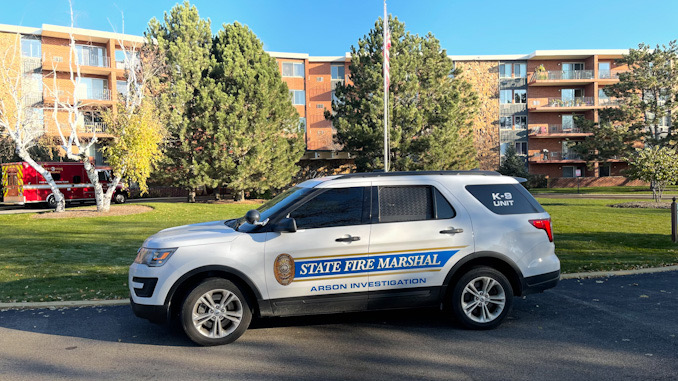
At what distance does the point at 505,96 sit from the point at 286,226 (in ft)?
167

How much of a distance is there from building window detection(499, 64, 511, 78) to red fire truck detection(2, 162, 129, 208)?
1499 inches

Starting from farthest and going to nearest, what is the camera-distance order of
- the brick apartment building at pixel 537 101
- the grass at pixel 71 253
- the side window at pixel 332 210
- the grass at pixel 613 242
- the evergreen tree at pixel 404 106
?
the brick apartment building at pixel 537 101, the evergreen tree at pixel 404 106, the grass at pixel 613 242, the grass at pixel 71 253, the side window at pixel 332 210

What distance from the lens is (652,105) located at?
40.6 metres

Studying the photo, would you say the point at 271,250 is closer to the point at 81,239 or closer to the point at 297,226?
the point at 297,226

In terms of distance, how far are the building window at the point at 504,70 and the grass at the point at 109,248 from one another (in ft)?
115

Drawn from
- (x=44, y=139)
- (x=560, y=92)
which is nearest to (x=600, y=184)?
(x=560, y=92)

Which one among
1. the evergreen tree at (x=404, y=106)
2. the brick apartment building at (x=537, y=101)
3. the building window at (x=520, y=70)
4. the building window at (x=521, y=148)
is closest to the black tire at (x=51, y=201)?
the evergreen tree at (x=404, y=106)

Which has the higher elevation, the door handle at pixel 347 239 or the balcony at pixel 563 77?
the balcony at pixel 563 77

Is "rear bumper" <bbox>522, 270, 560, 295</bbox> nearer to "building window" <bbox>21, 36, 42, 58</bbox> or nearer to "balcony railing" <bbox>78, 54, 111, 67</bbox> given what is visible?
"balcony railing" <bbox>78, 54, 111, 67</bbox>

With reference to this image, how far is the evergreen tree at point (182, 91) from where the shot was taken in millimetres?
27438

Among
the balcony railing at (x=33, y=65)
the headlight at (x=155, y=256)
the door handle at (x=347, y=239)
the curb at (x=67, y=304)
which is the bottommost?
the curb at (x=67, y=304)

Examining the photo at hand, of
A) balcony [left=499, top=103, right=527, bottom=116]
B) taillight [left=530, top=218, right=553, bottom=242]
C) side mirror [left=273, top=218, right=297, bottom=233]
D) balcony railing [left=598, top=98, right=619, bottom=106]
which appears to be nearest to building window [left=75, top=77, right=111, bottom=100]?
balcony [left=499, top=103, right=527, bottom=116]

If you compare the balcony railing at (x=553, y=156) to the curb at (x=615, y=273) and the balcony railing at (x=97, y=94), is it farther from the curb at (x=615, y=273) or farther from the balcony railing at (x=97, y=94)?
the curb at (x=615, y=273)

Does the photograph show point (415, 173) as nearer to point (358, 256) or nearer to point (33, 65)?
point (358, 256)
